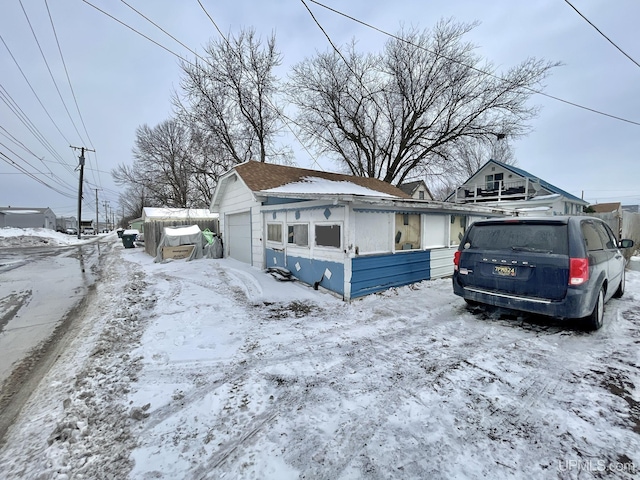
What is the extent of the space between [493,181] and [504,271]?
18.6m

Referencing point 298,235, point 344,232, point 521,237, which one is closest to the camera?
point 521,237

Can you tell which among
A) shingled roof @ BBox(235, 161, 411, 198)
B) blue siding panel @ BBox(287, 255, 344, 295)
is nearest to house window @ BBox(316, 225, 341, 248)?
blue siding panel @ BBox(287, 255, 344, 295)

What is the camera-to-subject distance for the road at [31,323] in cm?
321

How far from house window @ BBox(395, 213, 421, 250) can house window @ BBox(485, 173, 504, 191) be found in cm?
1511

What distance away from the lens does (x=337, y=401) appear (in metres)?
2.72

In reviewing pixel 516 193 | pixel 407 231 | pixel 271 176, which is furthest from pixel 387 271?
pixel 516 193

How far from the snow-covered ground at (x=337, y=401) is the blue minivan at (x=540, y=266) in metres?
0.51

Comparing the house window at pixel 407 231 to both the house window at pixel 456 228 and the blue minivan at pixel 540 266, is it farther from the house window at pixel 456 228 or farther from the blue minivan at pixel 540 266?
the blue minivan at pixel 540 266

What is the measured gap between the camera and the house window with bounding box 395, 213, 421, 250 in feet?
23.8

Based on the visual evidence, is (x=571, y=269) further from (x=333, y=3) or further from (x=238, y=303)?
(x=333, y=3)

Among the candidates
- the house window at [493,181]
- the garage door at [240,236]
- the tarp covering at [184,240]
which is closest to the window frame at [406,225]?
the garage door at [240,236]

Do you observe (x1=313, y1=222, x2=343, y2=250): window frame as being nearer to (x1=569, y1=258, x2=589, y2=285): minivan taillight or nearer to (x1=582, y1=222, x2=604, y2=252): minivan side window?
(x1=569, y1=258, x2=589, y2=285): minivan taillight

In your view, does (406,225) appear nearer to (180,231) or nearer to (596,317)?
(596,317)

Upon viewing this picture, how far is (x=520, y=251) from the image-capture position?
427 cm
